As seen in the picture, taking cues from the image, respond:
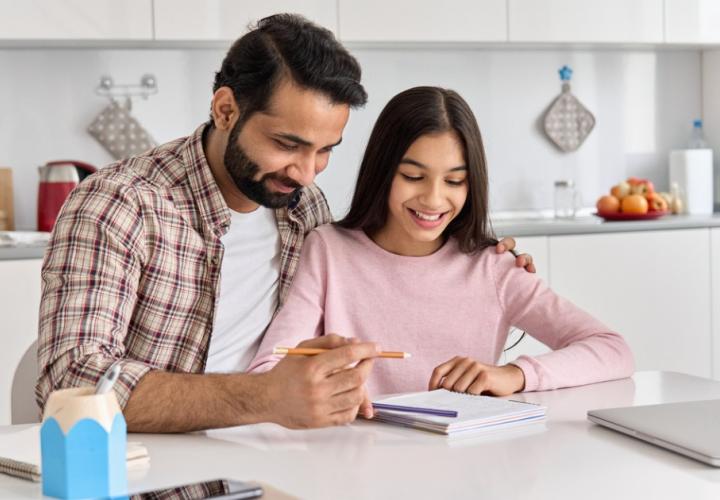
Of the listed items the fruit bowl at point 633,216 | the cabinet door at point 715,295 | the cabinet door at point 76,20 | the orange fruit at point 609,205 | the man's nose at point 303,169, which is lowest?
the cabinet door at point 715,295

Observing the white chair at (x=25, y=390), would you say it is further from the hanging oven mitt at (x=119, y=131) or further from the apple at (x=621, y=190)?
the apple at (x=621, y=190)

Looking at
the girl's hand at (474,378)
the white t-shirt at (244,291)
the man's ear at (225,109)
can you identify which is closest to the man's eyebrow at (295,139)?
the man's ear at (225,109)

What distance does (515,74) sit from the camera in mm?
4391

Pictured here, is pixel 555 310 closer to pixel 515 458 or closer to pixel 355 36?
pixel 515 458

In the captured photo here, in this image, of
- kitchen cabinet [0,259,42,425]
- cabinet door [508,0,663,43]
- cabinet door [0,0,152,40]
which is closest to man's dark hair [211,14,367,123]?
kitchen cabinet [0,259,42,425]

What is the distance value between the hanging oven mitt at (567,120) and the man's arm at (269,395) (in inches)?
121

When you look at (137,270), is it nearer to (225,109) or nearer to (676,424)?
(225,109)

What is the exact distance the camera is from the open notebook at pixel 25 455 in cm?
127

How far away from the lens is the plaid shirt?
65.1 inches

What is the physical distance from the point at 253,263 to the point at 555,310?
1.86 feet

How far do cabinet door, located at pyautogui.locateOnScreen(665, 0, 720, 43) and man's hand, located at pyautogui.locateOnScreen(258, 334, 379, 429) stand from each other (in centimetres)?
317

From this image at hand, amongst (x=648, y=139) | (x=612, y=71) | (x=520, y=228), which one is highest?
(x=612, y=71)

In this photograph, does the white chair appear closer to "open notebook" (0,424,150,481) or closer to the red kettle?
"open notebook" (0,424,150,481)

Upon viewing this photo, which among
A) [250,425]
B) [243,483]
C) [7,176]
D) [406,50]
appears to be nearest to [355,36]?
[406,50]
